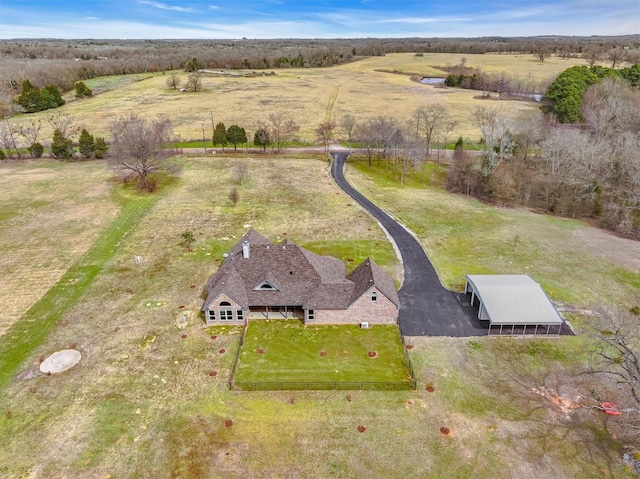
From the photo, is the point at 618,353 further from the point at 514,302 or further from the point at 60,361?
the point at 60,361

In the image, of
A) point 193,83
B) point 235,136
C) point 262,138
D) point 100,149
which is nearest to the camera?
point 100,149

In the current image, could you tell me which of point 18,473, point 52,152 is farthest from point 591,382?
point 52,152

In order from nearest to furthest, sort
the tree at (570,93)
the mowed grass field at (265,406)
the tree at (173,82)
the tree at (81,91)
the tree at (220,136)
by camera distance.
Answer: the mowed grass field at (265,406)
the tree at (220,136)
the tree at (570,93)
the tree at (81,91)
the tree at (173,82)

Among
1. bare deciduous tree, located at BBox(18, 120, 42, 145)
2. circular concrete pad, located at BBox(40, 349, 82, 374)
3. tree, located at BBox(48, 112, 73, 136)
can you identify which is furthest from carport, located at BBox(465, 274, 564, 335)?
bare deciduous tree, located at BBox(18, 120, 42, 145)

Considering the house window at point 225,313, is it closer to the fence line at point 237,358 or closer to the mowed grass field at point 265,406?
the mowed grass field at point 265,406

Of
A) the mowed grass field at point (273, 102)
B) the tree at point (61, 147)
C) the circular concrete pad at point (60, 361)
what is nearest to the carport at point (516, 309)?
the circular concrete pad at point (60, 361)

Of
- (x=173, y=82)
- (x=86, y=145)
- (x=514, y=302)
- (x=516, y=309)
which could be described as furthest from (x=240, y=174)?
(x=173, y=82)
